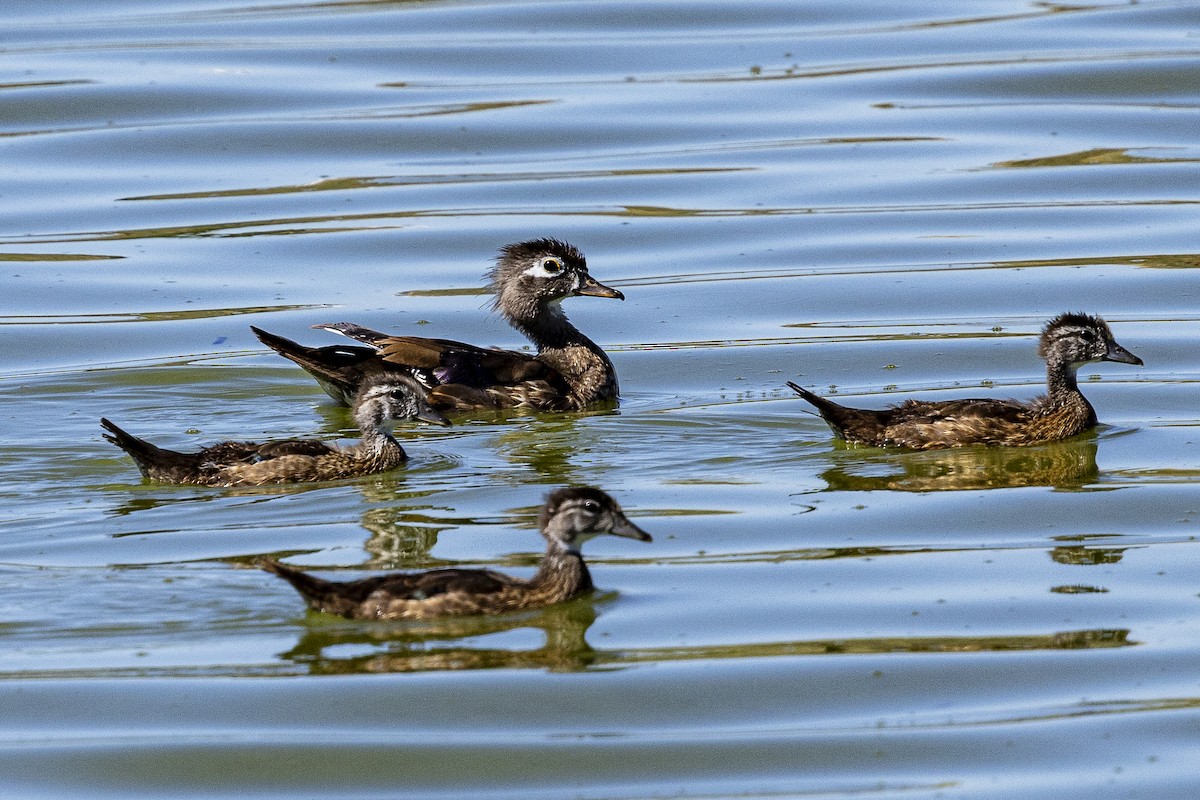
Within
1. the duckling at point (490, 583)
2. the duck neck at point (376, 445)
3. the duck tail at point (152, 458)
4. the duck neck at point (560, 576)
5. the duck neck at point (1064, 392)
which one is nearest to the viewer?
the duckling at point (490, 583)

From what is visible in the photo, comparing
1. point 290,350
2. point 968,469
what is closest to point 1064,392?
point 968,469

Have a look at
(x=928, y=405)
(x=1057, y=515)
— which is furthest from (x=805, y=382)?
(x=1057, y=515)

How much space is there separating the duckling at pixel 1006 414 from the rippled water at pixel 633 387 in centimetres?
15

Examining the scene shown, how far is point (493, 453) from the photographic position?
1345 cm

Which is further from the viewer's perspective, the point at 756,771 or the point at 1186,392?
the point at 1186,392

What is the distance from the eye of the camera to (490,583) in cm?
970

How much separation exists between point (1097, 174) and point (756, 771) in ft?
49.9

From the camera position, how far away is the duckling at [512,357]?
14.7m

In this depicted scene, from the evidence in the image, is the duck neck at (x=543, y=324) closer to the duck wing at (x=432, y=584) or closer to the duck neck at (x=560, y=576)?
the duck neck at (x=560, y=576)

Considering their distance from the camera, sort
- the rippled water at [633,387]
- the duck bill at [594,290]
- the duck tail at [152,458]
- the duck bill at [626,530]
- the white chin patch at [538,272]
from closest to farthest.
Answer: the rippled water at [633,387] → the duck bill at [626,530] → the duck tail at [152,458] → the duck bill at [594,290] → the white chin patch at [538,272]

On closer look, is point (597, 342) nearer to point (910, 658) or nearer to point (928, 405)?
point (928, 405)

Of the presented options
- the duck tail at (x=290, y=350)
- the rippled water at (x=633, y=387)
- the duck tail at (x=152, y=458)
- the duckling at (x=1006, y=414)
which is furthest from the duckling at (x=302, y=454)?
the duckling at (x=1006, y=414)

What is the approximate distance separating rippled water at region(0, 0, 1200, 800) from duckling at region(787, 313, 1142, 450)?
153 mm

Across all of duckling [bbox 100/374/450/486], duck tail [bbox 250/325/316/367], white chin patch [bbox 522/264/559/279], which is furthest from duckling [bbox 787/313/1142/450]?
duck tail [bbox 250/325/316/367]
